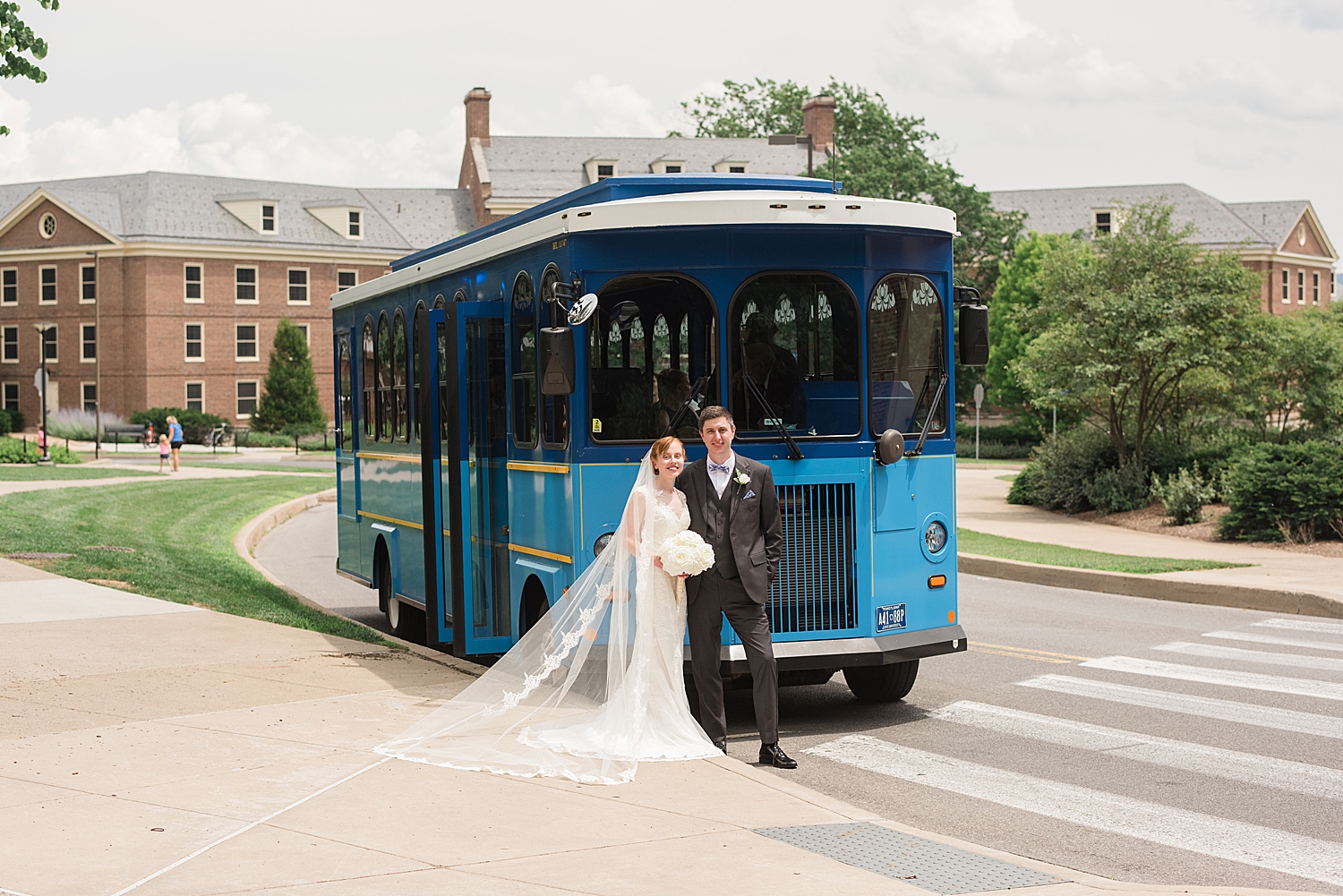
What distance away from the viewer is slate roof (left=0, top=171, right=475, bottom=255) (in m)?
65.0

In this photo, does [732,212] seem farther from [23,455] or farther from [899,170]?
[899,170]

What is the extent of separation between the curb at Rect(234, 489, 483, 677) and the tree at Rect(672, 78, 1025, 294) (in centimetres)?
3482

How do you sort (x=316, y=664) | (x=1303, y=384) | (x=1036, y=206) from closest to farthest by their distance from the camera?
(x=316, y=664), (x=1303, y=384), (x=1036, y=206)

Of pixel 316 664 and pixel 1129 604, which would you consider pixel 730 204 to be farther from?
pixel 1129 604

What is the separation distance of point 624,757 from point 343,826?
1.76m

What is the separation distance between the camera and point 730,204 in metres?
8.49

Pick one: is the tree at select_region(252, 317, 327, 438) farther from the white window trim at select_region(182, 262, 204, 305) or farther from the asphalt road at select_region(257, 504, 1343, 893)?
the asphalt road at select_region(257, 504, 1343, 893)

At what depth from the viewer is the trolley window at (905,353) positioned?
28.9 feet

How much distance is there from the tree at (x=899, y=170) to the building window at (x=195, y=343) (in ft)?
93.7

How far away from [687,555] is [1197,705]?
397 centimetres

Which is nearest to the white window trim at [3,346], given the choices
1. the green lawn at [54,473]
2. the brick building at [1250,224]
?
the green lawn at [54,473]

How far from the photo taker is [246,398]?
66.4 metres

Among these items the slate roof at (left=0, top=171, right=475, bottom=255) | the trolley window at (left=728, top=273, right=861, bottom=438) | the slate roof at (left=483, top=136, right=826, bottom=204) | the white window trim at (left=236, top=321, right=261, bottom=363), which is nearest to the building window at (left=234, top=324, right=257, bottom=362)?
the white window trim at (left=236, top=321, right=261, bottom=363)

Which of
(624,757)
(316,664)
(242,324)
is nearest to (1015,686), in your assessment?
(624,757)
